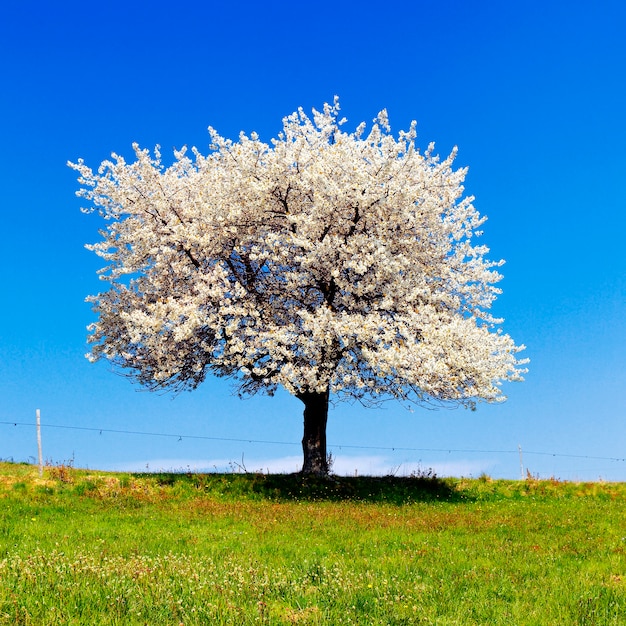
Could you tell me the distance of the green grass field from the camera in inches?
370

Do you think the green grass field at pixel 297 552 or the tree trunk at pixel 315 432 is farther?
the tree trunk at pixel 315 432

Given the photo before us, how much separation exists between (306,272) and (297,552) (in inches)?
534

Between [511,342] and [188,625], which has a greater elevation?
[511,342]

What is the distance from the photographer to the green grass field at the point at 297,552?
9398mm

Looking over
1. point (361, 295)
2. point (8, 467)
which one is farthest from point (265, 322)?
point (8, 467)

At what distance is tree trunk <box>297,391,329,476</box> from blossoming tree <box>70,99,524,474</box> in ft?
0.20

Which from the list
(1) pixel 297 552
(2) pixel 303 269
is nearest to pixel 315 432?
(2) pixel 303 269

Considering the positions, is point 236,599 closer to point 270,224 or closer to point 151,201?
point 270,224

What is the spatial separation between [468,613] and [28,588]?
6548mm

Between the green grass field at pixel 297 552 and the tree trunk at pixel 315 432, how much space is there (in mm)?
1456

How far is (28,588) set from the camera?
9836mm

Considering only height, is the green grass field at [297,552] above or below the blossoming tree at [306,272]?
below

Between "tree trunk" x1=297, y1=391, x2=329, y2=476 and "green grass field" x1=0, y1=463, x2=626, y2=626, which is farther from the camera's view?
"tree trunk" x1=297, y1=391, x2=329, y2=476

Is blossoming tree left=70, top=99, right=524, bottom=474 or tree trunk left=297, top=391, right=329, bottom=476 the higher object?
blossoming tree left=70, top=99, right=524, bottom=474
